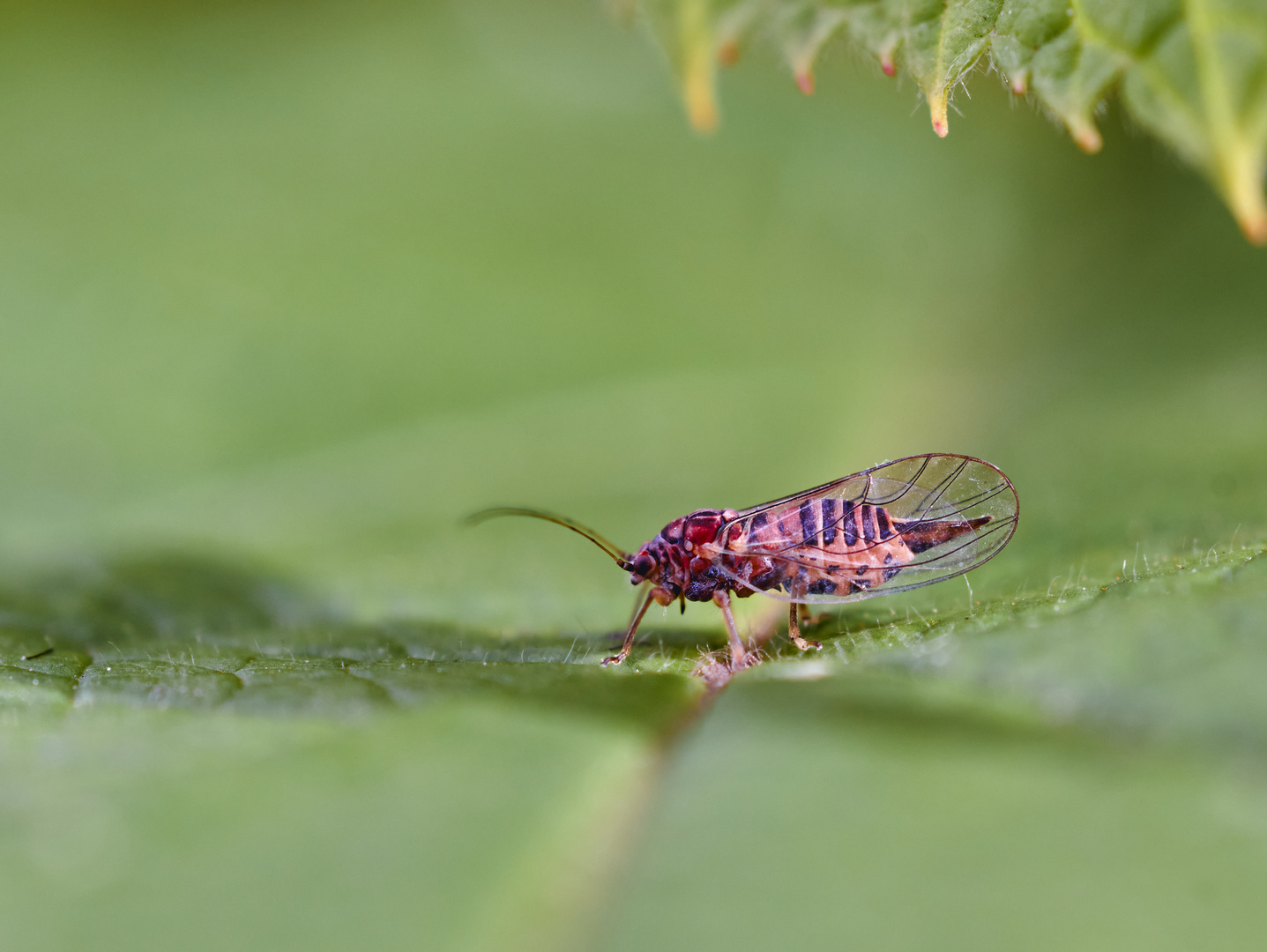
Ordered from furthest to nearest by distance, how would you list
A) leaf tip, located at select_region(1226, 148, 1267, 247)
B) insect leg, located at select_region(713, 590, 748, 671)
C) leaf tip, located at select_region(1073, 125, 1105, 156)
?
insect leg, located at select_region(713, 590, 748, 671), leaf tip, located at select_region(1073, 125, 1105, 156), leaf tip, located at select_region(1226, 148, 1267, 247)

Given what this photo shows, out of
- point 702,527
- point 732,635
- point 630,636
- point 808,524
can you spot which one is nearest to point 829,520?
point 808,524

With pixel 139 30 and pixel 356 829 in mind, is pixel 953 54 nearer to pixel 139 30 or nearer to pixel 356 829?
pixel 356 829

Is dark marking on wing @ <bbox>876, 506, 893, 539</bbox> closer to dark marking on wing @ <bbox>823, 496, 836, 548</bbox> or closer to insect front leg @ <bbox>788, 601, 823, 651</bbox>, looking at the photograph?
dark marking on wing @ <bbox>823, 496, 836, 548</bbox>

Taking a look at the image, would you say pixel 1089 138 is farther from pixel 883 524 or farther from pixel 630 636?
pixel 630 636

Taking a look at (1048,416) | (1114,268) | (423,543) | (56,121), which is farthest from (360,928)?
(56,121)

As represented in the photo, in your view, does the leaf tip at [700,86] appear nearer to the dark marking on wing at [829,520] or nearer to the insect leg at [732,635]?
the insect leg at [732,635]

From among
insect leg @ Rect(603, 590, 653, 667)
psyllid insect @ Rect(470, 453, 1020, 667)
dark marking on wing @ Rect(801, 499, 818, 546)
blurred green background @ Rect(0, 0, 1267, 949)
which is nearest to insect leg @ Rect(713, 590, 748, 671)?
psyllid insect @ Rect(470, 453, 1020, 667)
